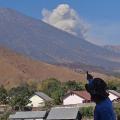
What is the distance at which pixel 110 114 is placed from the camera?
Result: 5.79 metres

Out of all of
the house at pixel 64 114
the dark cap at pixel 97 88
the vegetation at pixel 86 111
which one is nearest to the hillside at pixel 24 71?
the vegetation at pixel 86 111

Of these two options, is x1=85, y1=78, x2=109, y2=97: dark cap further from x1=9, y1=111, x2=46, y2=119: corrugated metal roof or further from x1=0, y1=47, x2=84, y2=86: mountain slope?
x1=0, y1=47, x2=84, y2=86: mountain slope

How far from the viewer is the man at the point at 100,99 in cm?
574

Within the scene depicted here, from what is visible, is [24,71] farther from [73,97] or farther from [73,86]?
[73,97]

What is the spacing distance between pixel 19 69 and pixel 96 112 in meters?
152

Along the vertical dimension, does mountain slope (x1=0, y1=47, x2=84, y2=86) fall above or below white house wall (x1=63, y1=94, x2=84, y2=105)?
above

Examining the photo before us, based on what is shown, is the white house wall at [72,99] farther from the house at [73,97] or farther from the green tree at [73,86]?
the green tree at [73,86]

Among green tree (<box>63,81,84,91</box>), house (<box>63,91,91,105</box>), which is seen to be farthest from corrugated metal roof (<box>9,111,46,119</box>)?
green tree (<box>63,81,84,91</box>)

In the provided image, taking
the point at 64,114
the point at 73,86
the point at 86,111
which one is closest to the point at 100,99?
the point at 64,114

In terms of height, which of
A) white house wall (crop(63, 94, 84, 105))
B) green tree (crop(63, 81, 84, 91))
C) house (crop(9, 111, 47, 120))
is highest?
green tree (crop(63, 81, 84, 91))

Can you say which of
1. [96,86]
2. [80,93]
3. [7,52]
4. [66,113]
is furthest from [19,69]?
[96,86]

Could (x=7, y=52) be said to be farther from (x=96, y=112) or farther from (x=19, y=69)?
(x=96, y=112)

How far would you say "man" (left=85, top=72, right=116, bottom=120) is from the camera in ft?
18.8

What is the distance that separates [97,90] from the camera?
595cm
